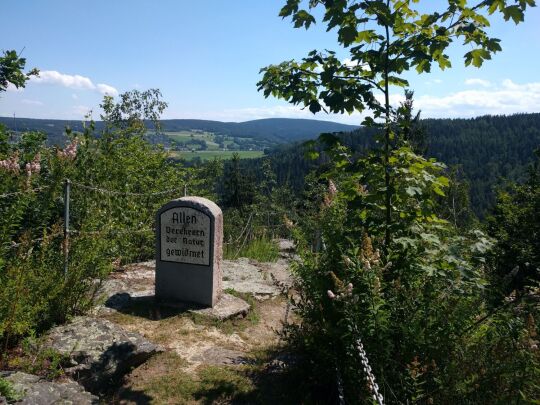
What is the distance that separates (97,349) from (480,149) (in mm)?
178825

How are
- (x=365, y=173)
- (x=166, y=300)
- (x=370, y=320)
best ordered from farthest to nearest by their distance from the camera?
(x=166, y=300), (x=365, y=173), (x=370, y=320)

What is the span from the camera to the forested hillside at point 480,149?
12900 cm

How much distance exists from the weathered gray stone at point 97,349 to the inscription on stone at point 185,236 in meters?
1.67

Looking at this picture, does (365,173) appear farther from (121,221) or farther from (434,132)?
(434,132)

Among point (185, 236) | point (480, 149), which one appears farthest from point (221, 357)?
point (480, 149)

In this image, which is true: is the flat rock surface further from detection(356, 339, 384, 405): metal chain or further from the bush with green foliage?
detection(356, 339, 384, 405): metal chain

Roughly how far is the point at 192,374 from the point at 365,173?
105 inches

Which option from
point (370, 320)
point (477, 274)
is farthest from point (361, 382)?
point (477, 274)

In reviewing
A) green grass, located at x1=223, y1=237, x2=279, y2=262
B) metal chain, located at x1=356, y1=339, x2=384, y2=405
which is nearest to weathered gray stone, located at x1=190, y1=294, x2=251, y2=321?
metal chain, located at x1=356, y1=339, x2=384, y2=405

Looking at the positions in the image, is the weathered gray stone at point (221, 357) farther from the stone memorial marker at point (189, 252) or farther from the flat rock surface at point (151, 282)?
the stone memorial marker at point (189, 252)

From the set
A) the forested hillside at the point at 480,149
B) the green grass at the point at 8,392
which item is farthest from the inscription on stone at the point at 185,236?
the forested hillside at the point at 480,149

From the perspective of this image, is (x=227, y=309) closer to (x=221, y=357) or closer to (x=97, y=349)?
(x=221, y=357)

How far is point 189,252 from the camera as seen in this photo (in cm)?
600

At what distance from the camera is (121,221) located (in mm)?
7852
